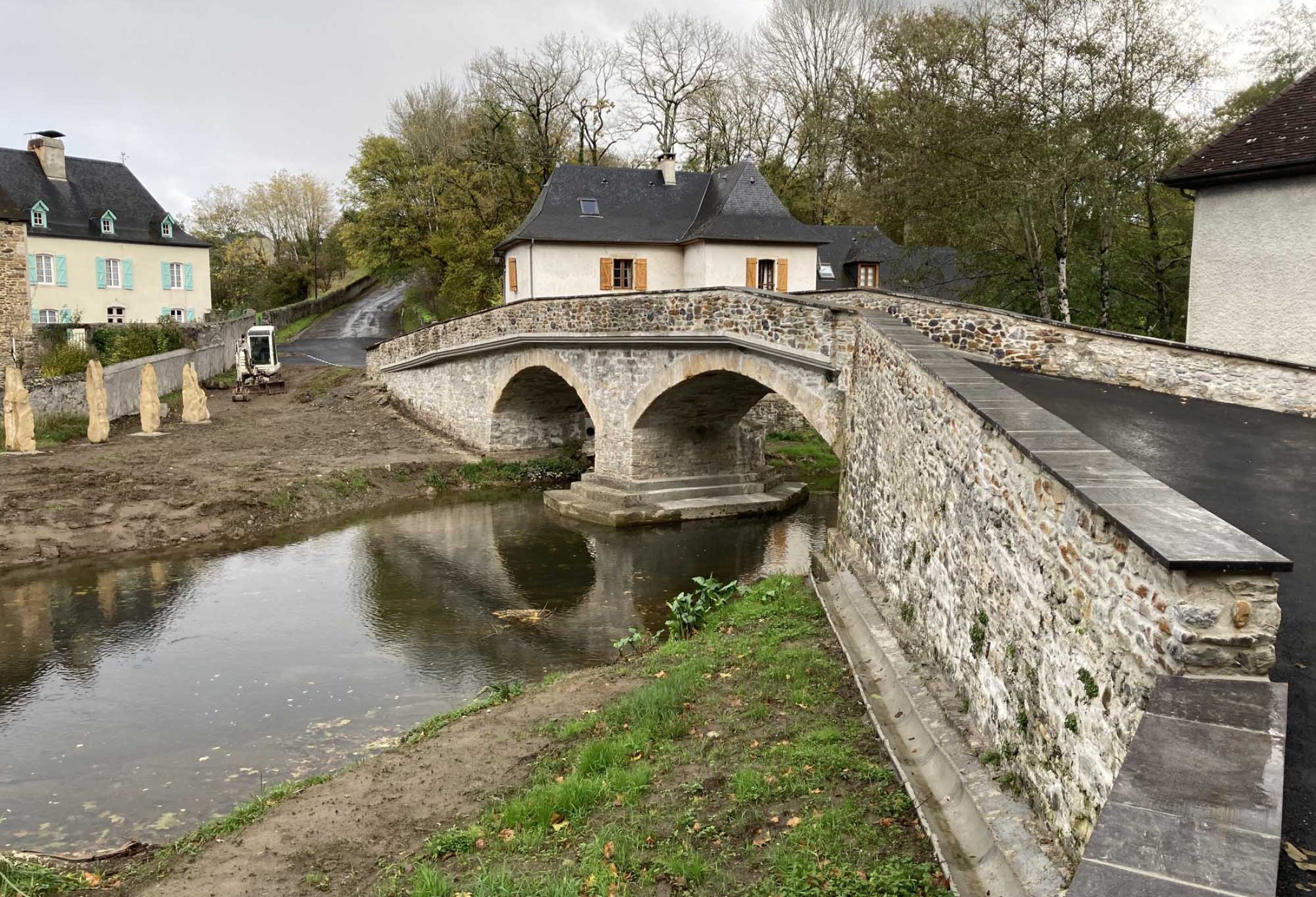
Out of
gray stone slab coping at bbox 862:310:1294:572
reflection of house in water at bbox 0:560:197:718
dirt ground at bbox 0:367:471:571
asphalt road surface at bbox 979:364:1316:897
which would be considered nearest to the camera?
gray stone slab coping at bbox 862:310:1294:572

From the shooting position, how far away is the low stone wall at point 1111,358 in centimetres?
890

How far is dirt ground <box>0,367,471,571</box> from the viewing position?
15039 millimetres

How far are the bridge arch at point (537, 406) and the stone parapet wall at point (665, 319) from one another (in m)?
0.79

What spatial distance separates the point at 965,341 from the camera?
1124 cm

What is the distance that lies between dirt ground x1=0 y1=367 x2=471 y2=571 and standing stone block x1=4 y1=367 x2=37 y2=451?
1.52 ft

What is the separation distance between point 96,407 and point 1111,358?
1942 centimetres

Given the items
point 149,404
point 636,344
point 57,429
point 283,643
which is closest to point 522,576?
point 283,643

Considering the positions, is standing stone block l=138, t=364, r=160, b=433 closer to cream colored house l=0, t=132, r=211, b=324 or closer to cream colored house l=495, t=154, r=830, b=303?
cream colored house l=495, t=154, r=830, b=303

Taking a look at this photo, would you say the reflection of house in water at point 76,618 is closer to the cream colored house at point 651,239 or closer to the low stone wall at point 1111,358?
the low stone wall at point 1111,358

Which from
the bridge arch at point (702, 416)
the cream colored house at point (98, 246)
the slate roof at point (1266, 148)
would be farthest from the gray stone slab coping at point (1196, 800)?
the cream colored house at point (98, 246)

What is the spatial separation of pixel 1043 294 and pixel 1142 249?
9.45 ft

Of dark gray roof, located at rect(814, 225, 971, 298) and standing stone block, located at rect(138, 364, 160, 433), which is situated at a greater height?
dark gray roof, located at rect(814, 225, 971, 298)

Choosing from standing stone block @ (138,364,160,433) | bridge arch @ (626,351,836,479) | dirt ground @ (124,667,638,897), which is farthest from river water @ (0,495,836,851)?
standing stone block @ (138,364,160,433)

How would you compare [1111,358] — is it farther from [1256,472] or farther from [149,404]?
[149,404]
